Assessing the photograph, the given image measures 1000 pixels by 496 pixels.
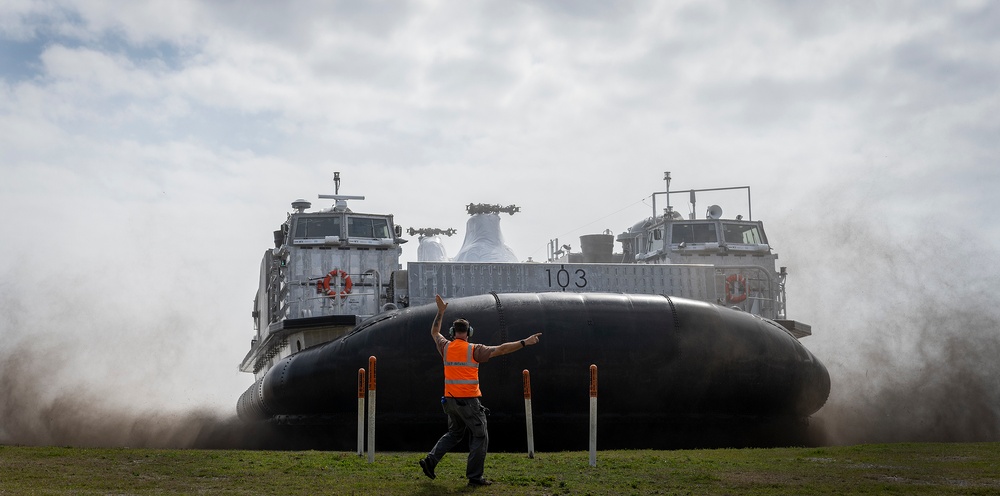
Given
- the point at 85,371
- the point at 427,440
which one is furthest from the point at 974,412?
the point at 85,371

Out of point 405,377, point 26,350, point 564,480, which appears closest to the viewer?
point 564,480

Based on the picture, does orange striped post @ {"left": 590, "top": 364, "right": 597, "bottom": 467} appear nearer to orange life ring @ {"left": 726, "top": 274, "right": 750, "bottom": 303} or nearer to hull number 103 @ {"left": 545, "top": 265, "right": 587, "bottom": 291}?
hull number 103 @ {"left": 545, "top": 265, "right": 587, "bottom": 291}

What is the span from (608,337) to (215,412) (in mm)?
8222

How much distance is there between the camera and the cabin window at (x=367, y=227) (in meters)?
18.2

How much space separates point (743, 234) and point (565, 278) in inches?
297

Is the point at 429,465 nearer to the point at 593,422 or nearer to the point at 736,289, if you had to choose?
the point at 593,422

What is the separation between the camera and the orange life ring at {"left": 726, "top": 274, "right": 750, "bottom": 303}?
16328mm

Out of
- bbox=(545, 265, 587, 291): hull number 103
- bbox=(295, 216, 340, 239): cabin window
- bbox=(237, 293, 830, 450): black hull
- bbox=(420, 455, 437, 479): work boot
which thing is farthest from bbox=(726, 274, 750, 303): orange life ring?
bbox=(420, 455, 437, 479): work boot

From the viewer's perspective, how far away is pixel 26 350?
1639 centimetres

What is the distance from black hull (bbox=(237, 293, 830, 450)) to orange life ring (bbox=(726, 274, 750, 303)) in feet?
8.72

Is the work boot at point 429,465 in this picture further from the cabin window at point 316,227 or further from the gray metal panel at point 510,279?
the cabin window at point 316,227

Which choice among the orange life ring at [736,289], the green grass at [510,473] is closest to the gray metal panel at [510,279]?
the orange life ring at [736,289]

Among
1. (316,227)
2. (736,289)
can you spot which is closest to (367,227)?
(316,227)

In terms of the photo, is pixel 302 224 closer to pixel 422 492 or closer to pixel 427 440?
pixel 427 440
